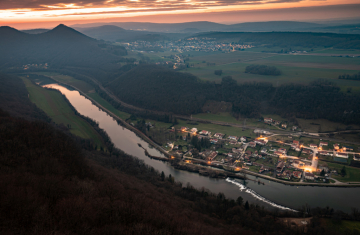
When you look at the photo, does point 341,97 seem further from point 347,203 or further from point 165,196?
point 165,196

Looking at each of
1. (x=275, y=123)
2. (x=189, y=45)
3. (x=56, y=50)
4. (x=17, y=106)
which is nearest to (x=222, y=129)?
(x=275, y=123)

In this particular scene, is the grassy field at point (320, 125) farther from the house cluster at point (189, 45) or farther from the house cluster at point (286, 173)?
the house cluster at point (189, 45)

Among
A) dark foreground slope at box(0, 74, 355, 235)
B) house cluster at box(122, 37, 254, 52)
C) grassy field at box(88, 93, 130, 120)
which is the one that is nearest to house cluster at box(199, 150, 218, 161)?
dark foreground slope at box(0, 74, 355, 235)

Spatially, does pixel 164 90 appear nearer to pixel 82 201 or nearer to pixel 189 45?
pixel 82 201

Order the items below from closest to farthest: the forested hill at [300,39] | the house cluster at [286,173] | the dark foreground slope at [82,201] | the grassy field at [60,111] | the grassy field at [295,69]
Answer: the dark foreground slope at [82,201]
the house cluster at [286,173]
the grassy field at [60,111]
the grassy field at [295,69]
the forested hill at [300,39]

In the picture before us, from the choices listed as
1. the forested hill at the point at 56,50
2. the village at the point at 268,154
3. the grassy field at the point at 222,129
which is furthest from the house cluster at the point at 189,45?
the village at the point at 268,154
